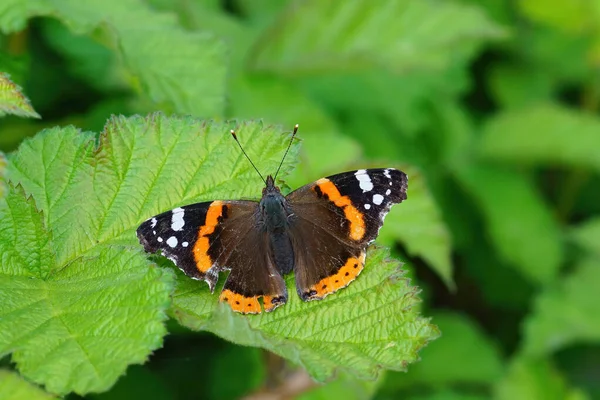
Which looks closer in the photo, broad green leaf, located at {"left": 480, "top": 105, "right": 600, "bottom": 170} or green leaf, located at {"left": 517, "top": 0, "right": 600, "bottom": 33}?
broad green leaf, located at {"left": 480, "top": 105, "right": 600, "bottom": 170}

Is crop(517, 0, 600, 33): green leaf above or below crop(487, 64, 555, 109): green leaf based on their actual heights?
above

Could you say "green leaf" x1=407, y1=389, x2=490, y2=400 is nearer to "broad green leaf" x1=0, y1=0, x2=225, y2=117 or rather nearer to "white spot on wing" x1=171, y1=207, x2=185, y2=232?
"broad green leaf" x1=0, y1=0, x2=225, y2=117

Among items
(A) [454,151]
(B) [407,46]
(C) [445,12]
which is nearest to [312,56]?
(B) [407,46]

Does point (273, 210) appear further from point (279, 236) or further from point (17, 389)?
point (17, 389)

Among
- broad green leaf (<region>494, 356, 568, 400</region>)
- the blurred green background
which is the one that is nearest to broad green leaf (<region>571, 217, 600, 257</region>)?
the blurred green background

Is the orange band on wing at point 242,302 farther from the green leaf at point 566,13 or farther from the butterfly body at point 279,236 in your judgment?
the green leaf at point 566,13

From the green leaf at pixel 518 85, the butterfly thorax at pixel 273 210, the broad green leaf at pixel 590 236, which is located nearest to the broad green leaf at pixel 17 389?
the butterfly thorax at pixel 273 210

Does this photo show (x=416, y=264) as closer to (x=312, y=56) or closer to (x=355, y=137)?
(x=355, y=137)

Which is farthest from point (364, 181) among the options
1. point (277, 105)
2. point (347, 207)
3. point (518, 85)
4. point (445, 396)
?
point (518, 85)
